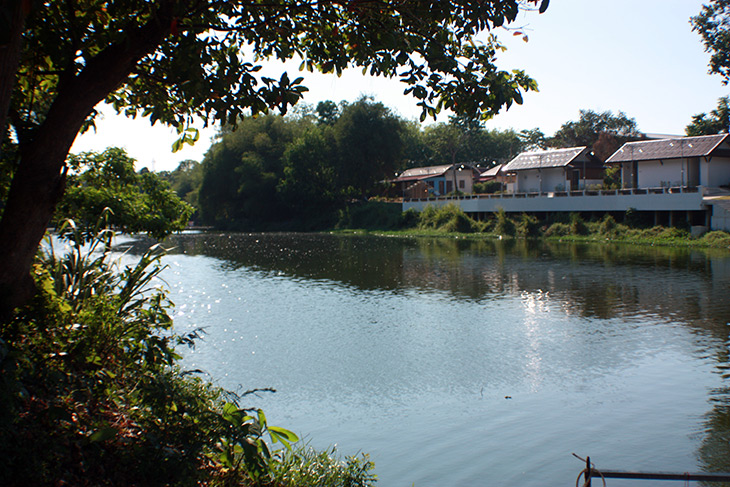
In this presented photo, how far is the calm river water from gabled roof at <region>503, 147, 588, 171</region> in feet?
104

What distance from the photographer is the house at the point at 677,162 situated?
1861 inches

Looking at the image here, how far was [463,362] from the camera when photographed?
13.5m

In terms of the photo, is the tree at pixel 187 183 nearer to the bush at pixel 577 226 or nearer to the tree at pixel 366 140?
the tree at pixel 366 140

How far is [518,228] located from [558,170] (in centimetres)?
1018

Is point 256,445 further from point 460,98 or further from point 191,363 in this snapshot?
point 191,363

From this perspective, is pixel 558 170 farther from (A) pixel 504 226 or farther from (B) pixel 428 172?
(B) pixel 428 172

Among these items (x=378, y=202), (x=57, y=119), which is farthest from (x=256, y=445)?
(x=378, y=202)

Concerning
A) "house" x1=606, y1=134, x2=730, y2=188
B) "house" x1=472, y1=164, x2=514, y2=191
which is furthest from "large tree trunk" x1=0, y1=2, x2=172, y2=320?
"house" x1=472, y1=164, x2=514, y2=191

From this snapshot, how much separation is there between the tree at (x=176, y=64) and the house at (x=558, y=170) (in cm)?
5403

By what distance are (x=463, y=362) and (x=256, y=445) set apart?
8.73 m

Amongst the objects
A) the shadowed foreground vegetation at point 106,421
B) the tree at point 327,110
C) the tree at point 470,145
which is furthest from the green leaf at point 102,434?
the tree at point 327,110

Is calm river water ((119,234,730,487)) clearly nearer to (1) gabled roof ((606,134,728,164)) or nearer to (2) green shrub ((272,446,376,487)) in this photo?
(2) green shrub ((272,446,376,487))

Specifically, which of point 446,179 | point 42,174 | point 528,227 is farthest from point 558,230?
point 42,174

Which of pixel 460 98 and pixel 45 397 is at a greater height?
pixel 460 98
